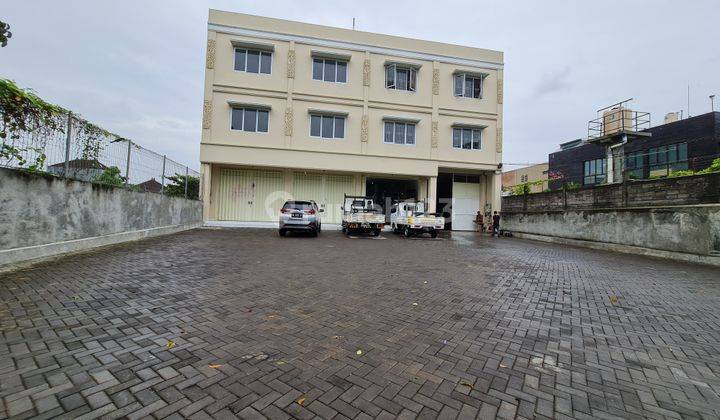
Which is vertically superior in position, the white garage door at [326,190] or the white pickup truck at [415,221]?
the white garage door at [326,190]

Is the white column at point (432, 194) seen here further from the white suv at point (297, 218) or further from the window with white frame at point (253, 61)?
the window with white frame at point (253, 61)

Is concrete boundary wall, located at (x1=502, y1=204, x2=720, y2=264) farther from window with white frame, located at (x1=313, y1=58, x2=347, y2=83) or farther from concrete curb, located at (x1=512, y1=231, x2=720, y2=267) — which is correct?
window with white frame, located at (x1=313, y1=58, x2=347, y2=83)

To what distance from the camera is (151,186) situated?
1161 centimetres

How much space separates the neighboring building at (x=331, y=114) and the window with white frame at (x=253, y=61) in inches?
2.3

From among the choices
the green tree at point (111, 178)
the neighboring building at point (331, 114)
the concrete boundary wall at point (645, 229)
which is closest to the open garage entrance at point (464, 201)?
the neighboring building at point (331, 114)

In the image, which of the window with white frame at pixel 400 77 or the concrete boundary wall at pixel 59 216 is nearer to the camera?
the concrete boundary wall at pixel 59 216

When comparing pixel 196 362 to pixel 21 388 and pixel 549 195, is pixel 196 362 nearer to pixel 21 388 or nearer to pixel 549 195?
pixel 21 388

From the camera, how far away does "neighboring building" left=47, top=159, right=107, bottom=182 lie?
7.02m

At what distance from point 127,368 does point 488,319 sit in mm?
3855

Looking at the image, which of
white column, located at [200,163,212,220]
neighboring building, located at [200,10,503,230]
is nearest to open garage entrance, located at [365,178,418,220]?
neighboring building, located at [200,10,503,230]

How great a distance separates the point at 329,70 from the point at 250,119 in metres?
5.76

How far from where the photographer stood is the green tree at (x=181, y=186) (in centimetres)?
1364

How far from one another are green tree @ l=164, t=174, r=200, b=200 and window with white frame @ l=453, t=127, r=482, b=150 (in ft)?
52.7

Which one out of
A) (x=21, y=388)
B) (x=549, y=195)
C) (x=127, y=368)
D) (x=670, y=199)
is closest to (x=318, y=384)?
(x=127, y=368)
